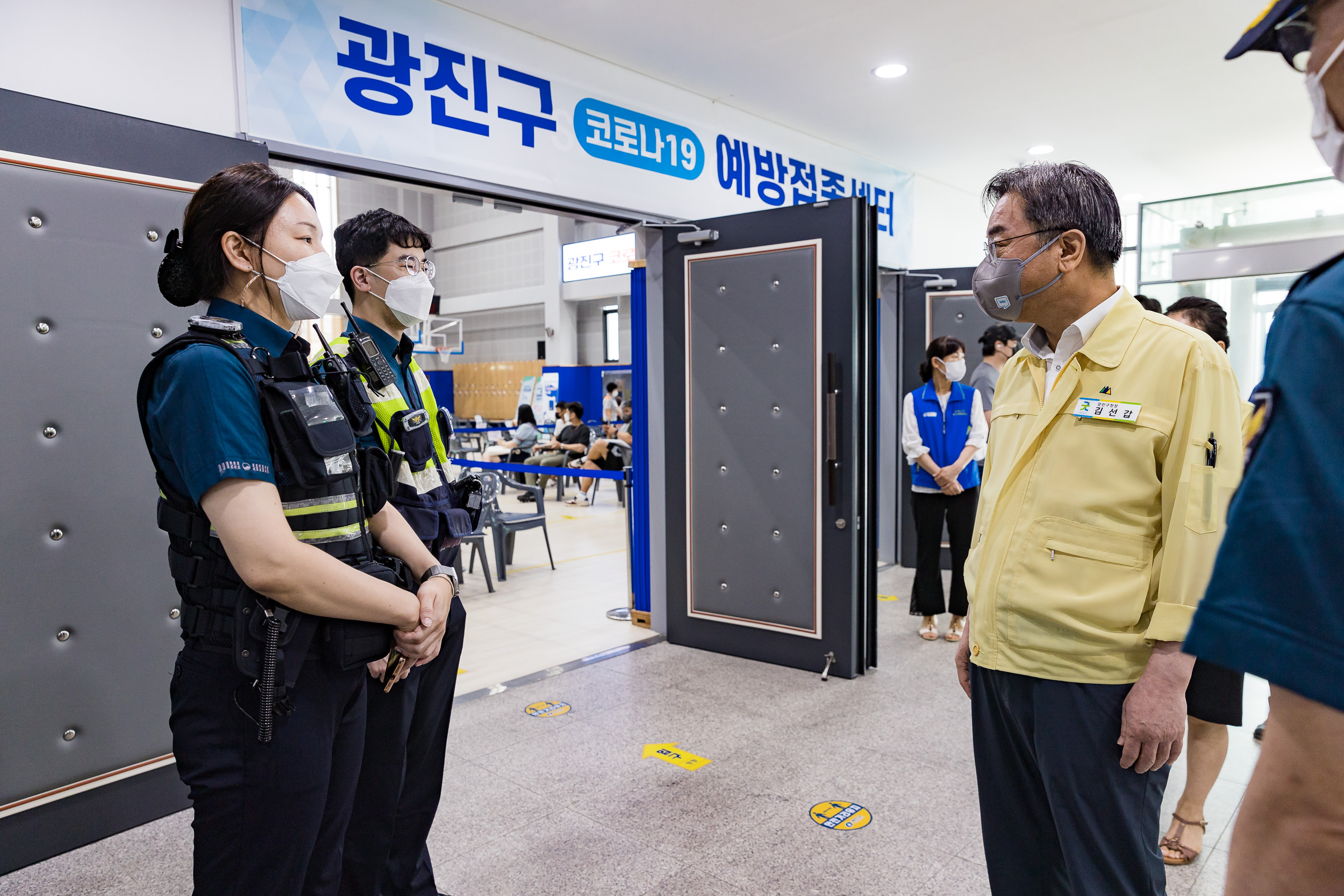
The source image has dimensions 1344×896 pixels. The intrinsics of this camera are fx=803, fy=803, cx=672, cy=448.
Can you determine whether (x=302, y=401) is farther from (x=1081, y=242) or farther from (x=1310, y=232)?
(x=1310, y=232)

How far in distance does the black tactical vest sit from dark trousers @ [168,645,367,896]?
0.06m

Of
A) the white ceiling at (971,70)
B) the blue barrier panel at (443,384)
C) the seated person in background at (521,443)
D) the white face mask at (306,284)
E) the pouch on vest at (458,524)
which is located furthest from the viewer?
the blue barrier panel at (443,384)

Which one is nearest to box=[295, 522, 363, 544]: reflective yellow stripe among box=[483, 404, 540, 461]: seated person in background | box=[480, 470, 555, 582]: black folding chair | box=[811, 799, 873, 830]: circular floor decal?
box=[811, 799, 873, 830]: circular floor decal

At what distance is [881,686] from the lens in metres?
3.92

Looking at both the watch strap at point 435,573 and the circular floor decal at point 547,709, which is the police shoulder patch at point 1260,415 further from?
the circular floor decal at point 547,709

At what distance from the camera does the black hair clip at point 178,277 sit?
144 cm

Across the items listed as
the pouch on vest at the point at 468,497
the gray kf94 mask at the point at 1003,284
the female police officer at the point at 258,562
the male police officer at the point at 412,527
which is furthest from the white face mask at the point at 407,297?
the gray kf94 mask at the point at 1003,284

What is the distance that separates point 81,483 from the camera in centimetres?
258

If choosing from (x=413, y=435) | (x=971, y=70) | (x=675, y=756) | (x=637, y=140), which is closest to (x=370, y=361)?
(x=413, y=435)

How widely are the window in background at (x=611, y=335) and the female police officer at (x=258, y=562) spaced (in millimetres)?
15313

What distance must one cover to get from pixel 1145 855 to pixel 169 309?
3108 mm

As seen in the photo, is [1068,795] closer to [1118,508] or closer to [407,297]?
[1118,508]

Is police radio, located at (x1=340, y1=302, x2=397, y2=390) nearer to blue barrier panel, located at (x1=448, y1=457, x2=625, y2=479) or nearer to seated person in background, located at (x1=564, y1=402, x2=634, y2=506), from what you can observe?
blue barrier panel, located at (x1=448, y1=457, x2=625, y2=479)

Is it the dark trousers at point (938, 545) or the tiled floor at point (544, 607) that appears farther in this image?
the dark trousers at point (938, 545)
